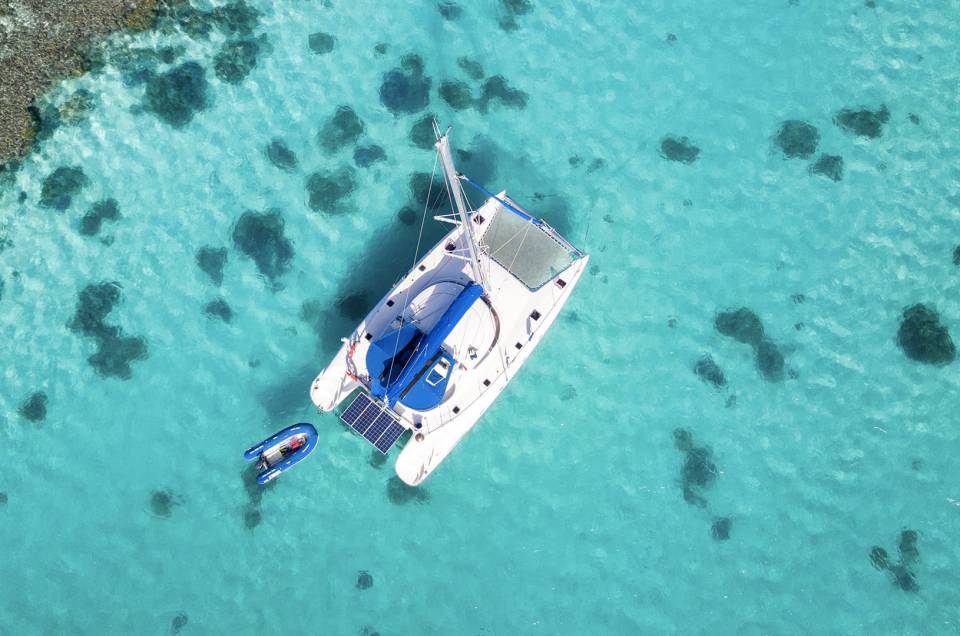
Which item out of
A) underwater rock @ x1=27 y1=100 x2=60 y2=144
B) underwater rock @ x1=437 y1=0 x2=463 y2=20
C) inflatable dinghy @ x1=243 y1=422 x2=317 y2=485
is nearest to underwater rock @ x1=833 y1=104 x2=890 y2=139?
underwater rock @ x1=437 y1=0 x2=463 y2=20

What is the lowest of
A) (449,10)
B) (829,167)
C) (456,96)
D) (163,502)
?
(163,502)

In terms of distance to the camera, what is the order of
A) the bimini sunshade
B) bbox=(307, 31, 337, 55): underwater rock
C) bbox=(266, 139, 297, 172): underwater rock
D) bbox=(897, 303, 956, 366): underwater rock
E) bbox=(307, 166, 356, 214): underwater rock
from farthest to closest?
bbox=(307, 31, 337, 55): underwater rock
bbox=(266, 139, 297, 172): underwater rock
bbox=(307, 166, 356, 214): underwater rock
bbox=(897, 303, 956, 366): underwater rock
the bimini sunshade

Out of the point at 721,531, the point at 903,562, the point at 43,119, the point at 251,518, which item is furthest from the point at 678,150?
the point at 43,119

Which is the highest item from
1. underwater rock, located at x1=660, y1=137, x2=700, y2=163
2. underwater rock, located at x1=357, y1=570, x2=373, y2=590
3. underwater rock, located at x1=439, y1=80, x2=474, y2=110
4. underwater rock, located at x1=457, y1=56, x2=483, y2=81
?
underwater rock, located at x1=457, y1=56, x2=483, y2=81

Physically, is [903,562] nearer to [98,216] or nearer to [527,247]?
[527,247]

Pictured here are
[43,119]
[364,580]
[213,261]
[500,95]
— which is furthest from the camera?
[500,95]

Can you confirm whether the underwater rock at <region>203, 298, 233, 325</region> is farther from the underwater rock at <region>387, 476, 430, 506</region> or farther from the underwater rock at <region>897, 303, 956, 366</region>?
the underwater rock at <region>897, 303, 956, 366</region>
